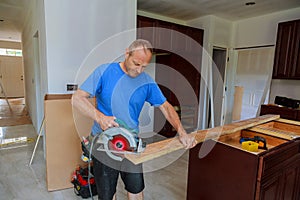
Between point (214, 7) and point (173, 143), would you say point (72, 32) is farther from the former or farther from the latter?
point (214, 7)

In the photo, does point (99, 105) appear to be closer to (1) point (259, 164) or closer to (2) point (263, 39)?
(1) point (259, 164)

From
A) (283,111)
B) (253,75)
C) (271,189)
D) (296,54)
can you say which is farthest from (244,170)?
(253,75)

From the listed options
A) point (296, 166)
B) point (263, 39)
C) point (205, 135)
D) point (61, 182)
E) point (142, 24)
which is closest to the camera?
point (205, 135)

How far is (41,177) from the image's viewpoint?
7.86ft

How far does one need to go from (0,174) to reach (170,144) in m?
2.36

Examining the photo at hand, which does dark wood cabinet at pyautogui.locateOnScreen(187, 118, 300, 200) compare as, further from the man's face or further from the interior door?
the interior door

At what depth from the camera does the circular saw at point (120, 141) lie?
0.97 metres

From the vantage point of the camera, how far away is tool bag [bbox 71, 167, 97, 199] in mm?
1978

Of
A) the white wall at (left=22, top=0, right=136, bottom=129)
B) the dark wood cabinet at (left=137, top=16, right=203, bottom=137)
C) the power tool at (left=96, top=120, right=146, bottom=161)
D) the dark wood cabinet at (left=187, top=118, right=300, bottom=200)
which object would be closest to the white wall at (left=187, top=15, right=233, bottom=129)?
the dark wood cabinet at (left=137, top=16, right=203, bottom=137)

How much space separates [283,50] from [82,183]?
3562 millimetres

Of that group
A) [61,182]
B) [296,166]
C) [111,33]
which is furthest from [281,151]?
[111,33]

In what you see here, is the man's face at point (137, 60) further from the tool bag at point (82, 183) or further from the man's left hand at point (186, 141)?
the tool bag at point (82, 183)

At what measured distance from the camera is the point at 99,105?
1.25 metres

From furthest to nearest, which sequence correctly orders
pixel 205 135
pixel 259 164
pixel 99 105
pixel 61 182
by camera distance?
pixel 61 182 → pixel 205 135 → pixel 99 105 → pixel 259 164
